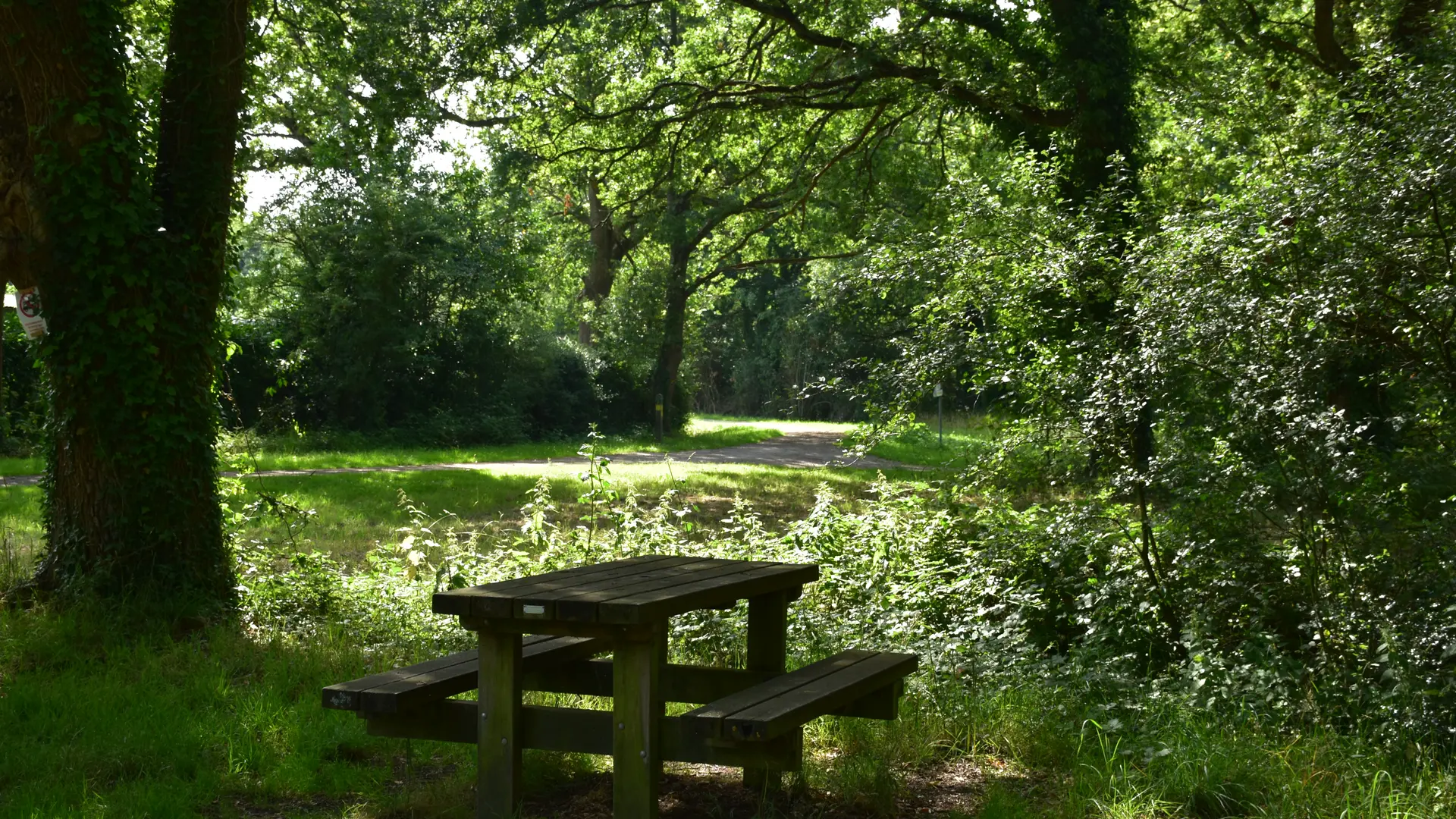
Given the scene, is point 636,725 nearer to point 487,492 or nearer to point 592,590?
point 592,590

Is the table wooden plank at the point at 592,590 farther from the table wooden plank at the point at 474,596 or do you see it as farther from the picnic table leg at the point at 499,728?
the picnic table leg at the point at 499,728

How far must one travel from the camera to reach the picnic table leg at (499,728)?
13.6ft

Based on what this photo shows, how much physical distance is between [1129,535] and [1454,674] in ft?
6.61

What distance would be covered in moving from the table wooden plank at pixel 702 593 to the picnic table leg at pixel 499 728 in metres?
0.54

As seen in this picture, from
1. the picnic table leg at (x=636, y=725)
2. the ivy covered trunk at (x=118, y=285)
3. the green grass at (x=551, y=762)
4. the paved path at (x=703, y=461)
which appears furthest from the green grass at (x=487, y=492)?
the picnic table leg at (x=636, y=725)

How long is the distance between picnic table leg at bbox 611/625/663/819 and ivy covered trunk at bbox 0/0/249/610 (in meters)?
4.52

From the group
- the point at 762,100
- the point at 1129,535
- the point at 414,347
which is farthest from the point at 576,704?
the point at 414,347

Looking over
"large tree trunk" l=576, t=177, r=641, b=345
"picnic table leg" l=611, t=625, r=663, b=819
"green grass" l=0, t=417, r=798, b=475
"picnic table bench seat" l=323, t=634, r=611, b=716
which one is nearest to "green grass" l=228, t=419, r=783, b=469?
"green grass" l=0, t=417, r=798, b=475

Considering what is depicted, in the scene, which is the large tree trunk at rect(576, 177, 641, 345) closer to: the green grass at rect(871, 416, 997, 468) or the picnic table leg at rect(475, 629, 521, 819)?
the green grass at rect(871, 416, 997, 468)

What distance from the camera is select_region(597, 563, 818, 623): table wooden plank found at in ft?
12.3

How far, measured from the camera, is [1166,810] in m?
4.18

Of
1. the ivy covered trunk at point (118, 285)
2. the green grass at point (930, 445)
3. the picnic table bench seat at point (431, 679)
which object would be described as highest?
the ivy covered trunk at point (118, 285)

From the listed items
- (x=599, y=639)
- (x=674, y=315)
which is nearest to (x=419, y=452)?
(x=674, y=315)

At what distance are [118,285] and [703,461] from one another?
17849mm
